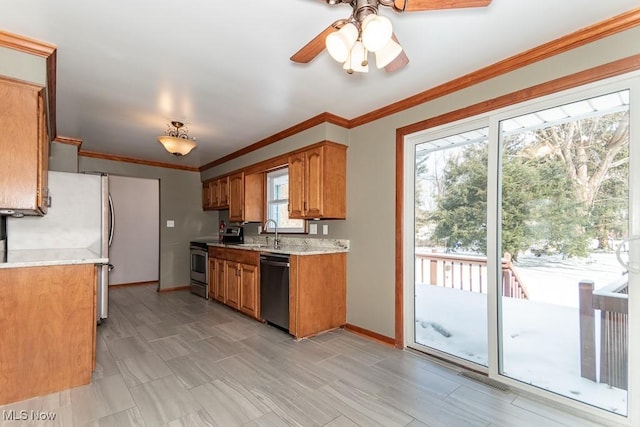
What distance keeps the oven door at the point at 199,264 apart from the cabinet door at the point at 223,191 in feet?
2.86

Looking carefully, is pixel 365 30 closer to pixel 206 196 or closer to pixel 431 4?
pixel 431 4

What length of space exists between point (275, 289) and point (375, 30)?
108 inches

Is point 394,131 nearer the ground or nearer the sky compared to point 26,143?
nearer the sky

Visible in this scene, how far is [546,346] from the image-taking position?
2131 mm

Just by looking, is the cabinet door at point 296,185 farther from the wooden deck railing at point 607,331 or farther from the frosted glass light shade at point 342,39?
the wooden deck railing at point 607,331

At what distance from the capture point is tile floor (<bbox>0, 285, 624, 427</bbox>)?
183 cm

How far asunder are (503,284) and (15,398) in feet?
11.4

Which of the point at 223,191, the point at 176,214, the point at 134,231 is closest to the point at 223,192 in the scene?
the point at 223,191

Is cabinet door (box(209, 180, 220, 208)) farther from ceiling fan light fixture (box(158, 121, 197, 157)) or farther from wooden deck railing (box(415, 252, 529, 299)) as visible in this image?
wooden deck railing (box(415, 252, 529, 299))

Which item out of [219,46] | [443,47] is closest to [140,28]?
[219,46]

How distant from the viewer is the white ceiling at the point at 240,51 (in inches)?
66.6

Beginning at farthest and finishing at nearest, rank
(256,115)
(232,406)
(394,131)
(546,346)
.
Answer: (256,115) → (394,131) → (546,346) → (232,406)

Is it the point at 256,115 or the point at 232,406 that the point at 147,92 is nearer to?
the point at 256,115

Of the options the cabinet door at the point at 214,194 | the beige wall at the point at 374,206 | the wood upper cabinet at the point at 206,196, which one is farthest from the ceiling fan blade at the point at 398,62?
the wood upper cabinet at the point at 206,196
